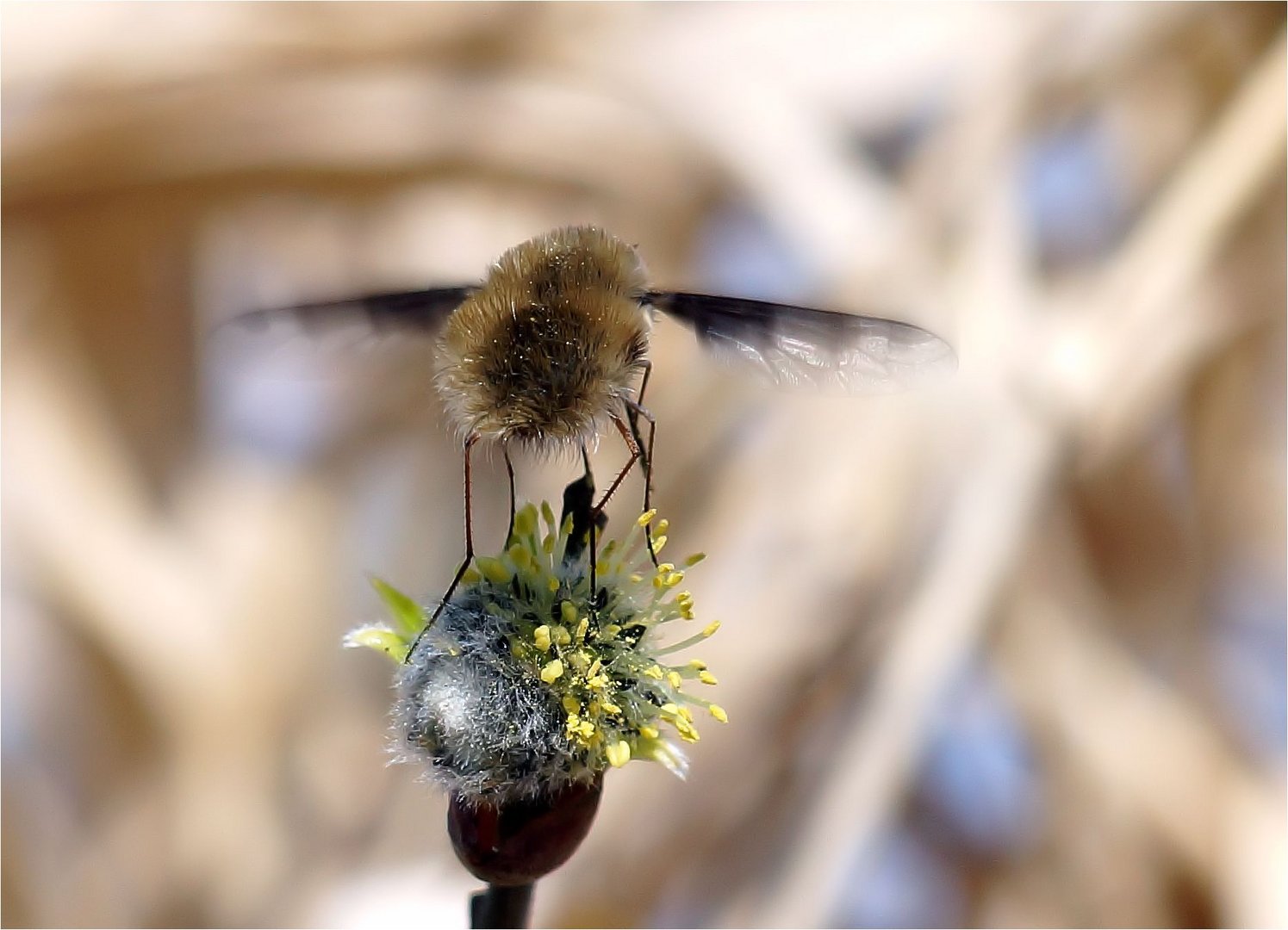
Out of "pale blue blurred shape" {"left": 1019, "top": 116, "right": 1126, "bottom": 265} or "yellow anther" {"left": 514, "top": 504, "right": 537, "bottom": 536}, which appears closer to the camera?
"yellow anther" {"left": 514, "top": 504, "right": 537, "bottom": 536}

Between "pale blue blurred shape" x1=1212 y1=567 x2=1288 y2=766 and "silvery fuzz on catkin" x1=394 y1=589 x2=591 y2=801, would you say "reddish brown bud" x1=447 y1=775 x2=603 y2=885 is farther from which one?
"pale blue blurred shape" x1=1212 y1=567 x2=1288 y2=766

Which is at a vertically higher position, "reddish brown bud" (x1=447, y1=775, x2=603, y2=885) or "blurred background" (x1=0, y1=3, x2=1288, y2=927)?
"blurred background" (x1=0, y1=3, x2=1288, y2=927)

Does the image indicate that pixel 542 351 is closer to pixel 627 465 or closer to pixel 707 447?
pixel 627 465

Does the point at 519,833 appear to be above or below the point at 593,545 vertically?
below

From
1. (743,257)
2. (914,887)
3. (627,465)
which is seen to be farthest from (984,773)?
(627,465)

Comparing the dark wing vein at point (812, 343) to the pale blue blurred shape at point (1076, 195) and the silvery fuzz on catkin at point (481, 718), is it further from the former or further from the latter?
the pale blue blurred shape at point (1076, 195)

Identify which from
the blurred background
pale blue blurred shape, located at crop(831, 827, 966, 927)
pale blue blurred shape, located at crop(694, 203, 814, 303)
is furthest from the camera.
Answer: pale blue blurred shape, located at crop(831, 827, 966, 927)

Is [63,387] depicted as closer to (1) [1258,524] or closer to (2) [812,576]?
(2) [812,576]

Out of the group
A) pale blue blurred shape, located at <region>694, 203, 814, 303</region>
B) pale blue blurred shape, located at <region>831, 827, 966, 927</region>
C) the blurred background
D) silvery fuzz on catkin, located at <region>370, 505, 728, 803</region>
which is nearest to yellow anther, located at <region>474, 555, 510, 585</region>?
silvery fuzz on catkin, located at <region>370, 505, 728, 803</region>

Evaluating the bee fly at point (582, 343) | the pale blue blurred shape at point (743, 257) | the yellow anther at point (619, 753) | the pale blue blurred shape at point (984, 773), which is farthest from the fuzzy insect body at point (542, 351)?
the pale blue blurred shape at point (984, 773)
